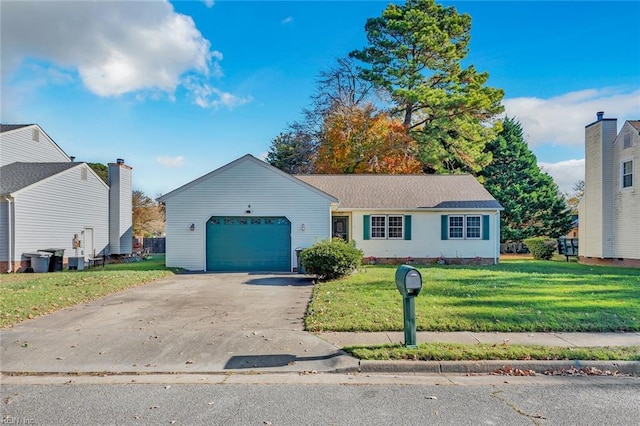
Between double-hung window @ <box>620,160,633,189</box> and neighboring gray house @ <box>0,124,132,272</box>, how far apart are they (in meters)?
27.5

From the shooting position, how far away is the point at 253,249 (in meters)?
17.8

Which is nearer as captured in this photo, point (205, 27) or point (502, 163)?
point (205, 27)

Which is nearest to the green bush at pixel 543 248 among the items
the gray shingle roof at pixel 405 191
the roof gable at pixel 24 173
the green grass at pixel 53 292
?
the gray shingle roof at pixel 405 191

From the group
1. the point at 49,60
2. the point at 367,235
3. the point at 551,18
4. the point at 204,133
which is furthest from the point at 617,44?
the point at 49,60

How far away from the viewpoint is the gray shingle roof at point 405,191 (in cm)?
1972

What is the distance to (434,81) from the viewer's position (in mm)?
31000

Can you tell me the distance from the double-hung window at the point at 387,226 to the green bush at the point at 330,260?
248 inches

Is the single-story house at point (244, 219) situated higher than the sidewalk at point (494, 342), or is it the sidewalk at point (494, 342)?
the single-story house at point (244, 219)

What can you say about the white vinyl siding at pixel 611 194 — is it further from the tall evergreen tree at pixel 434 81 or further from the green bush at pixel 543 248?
the tall evergreen tree at pixel 434 81

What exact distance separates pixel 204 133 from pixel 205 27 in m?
6.17

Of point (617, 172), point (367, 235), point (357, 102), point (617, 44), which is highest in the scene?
point (357, 102)

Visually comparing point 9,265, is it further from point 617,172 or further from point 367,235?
point 617,172

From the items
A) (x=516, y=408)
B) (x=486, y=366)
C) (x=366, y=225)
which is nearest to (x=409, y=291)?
(x=486, y=366)

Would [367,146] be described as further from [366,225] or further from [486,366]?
[486,366]
